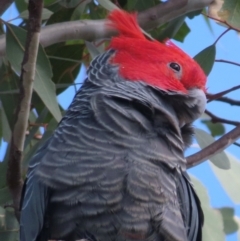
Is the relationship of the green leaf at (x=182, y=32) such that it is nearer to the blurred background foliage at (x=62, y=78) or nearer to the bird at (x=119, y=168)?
the blurred background foliage at (x=62, y=78)

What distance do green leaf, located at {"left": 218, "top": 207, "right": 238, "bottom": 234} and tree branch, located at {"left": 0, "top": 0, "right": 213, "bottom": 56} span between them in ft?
2.24

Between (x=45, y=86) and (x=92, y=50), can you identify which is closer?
(x=45, y=86)

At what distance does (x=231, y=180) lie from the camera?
268 centimetres

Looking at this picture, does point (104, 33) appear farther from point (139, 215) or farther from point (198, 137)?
point (139, 215)

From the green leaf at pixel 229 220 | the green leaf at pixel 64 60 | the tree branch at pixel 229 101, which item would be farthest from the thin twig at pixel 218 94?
the green leaf at pixel 64 60

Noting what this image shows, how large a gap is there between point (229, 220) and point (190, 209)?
1.59ft

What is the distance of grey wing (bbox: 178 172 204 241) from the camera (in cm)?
204

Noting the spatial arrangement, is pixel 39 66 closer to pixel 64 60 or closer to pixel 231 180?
pixel 64 60

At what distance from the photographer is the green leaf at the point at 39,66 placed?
2.16 meters

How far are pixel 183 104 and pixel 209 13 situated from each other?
44 centimetres

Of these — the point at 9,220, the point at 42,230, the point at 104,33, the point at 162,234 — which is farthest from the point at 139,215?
the point at 104,33

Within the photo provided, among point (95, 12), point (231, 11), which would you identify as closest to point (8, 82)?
point (95, 12)

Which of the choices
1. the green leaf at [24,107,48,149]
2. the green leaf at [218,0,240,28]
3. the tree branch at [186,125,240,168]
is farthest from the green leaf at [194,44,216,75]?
the green leaf at [24,107,48,149]

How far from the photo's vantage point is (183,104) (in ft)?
7.20
